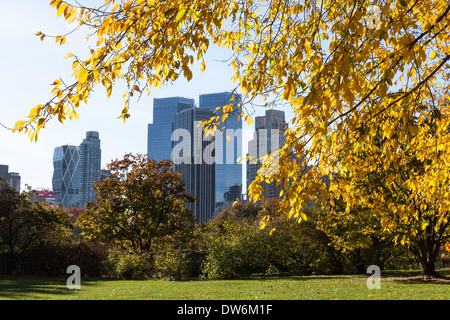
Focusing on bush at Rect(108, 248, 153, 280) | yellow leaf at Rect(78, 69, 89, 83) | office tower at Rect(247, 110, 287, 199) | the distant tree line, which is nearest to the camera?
yellow leaf at Rect(78, 69, 89, 83)

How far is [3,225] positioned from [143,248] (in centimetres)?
712

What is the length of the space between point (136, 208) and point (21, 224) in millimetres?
5689

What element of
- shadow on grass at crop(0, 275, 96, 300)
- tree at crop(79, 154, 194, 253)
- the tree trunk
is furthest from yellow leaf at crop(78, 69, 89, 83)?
tree at crop(79, 154, 194, 253)

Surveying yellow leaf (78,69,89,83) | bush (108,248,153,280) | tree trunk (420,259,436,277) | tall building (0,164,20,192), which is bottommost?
bush (108,248,153,280)

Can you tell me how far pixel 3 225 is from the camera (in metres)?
22.5

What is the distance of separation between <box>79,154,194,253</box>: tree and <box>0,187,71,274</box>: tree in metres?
1.51

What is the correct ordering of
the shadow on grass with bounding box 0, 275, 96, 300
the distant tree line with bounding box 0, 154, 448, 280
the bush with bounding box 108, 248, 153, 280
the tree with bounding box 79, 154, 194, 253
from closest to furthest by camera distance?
the shadow on grass with bounding box 0, 275, 96, 300 < the distant tree line with bounding box 0, 154, 448, 280 < the bush with bounding box 108, 248, 153, 280 < the tree with bounding box 79, 154, 194, 253

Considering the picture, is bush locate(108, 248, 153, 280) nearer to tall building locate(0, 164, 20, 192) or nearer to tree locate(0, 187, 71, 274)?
tree locate(0, 187, 71, 274)

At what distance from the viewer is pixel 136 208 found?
23.6 metres

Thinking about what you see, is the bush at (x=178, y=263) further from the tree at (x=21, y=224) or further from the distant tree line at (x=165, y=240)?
the tree at (x=21, y=224)

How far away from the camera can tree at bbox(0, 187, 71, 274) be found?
868 inches

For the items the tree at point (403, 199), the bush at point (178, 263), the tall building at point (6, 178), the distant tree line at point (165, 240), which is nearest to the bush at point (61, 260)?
the distant tree line at point (165, 240)

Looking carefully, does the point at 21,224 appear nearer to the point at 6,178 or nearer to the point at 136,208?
the point at 136,208

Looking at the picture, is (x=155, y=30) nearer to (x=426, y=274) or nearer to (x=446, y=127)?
(x=446, y=127)
